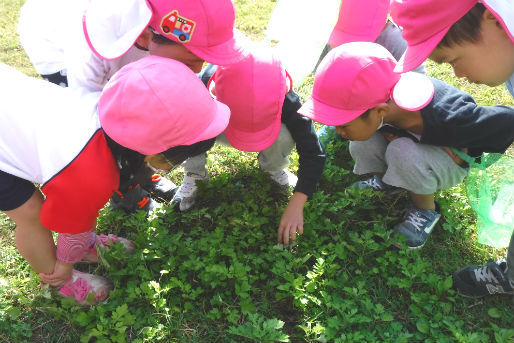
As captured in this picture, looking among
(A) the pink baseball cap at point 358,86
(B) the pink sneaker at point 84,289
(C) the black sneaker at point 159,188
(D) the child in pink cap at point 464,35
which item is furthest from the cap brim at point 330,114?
(B) the pink sneaker at point 84,289

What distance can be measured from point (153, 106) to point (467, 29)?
3.84ft

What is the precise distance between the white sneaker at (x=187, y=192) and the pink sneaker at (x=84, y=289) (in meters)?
0.66

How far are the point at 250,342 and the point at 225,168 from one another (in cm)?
130

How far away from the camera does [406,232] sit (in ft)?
7.75

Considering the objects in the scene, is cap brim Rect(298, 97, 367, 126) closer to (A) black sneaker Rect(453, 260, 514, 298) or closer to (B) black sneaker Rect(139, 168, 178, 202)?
(A) black sneaker Rect(453, 260, 514, 298)

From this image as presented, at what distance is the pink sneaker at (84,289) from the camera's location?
2.04m

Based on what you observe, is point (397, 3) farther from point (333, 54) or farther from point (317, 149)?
point (317, 149)

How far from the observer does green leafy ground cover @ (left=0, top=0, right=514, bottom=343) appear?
6.30 feet

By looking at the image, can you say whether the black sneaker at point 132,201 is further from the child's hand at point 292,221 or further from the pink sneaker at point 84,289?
the child's hand at point 292,221

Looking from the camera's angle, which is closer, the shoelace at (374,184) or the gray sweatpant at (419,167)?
the gray sweatpant at (419,167)

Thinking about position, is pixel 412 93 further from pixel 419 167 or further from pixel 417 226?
pixel 417 226

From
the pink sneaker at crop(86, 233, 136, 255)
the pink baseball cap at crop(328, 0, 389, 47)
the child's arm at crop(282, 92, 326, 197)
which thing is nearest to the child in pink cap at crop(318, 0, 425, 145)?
the pink baseball cap at crop(328, 0, 389, 47)

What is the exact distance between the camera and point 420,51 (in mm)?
1642

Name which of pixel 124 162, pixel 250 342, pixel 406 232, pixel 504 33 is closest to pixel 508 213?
pixel 406 232
